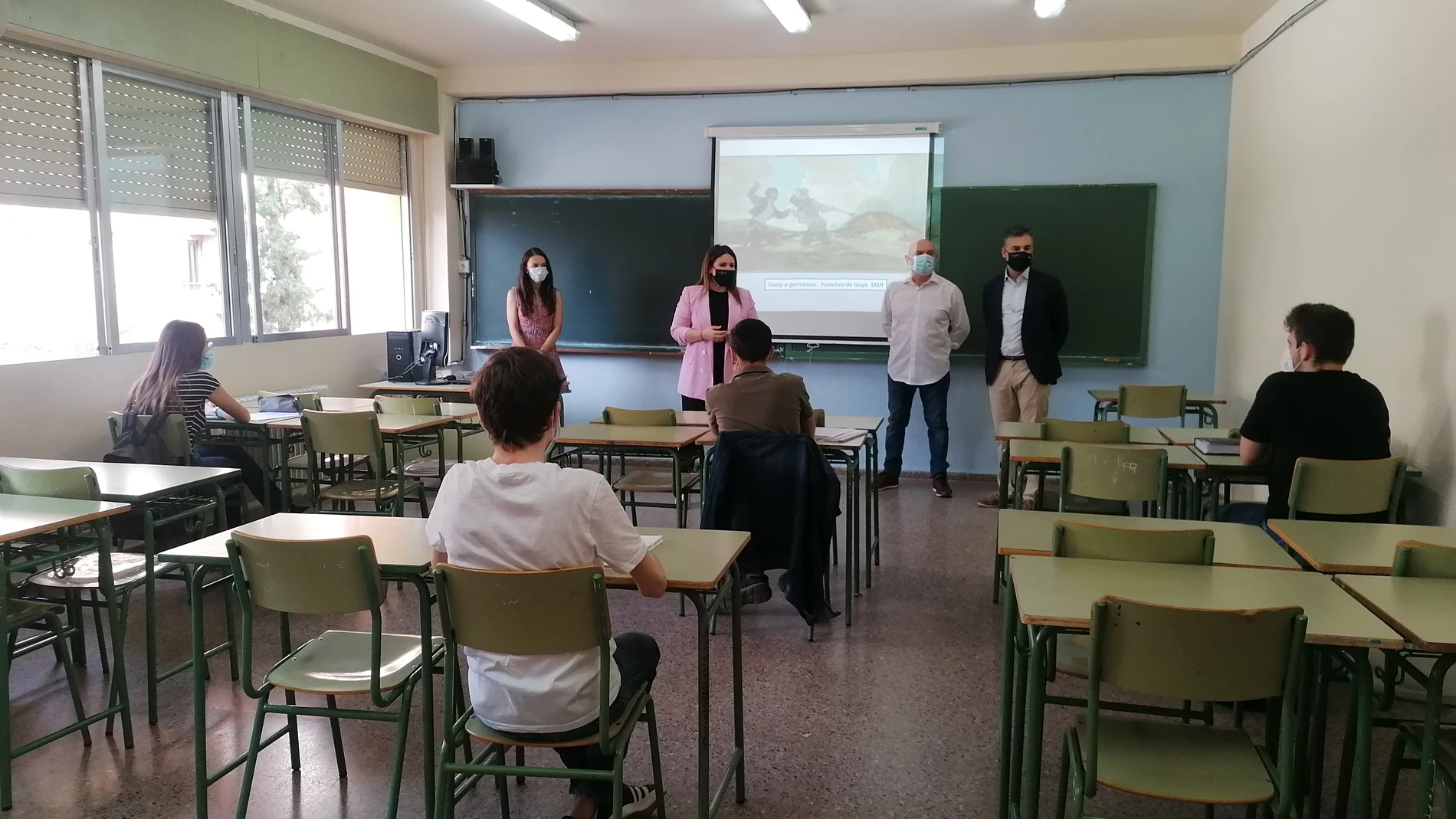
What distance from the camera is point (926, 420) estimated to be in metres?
6.22

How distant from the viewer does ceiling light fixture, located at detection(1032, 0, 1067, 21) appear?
4968 millimetres

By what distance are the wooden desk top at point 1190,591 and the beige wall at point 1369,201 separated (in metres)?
1.61

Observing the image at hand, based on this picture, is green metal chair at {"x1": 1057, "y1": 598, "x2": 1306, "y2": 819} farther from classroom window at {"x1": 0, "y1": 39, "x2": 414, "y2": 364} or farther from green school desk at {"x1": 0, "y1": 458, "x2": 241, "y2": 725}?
classroom window at {"x1": 0, "y1": 39, "x2": 414, "y2": 364}

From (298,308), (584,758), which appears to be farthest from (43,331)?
(584,758)

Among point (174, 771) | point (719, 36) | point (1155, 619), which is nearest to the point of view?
point (1155, 619)

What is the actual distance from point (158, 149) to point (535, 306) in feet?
7.22

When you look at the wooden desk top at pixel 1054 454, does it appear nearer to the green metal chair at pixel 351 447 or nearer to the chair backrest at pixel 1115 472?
the chair backrest at pixel 1115 472

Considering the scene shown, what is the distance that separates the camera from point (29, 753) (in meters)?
2.73

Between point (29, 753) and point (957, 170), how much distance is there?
228 inches

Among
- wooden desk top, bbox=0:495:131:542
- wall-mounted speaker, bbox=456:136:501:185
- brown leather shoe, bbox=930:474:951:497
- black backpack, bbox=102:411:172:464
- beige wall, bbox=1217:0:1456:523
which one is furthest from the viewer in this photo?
wall-mounted speaker, bbox=456:136:501:185

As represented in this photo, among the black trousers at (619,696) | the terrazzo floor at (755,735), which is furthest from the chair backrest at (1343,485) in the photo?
the black trousers at (619,696)

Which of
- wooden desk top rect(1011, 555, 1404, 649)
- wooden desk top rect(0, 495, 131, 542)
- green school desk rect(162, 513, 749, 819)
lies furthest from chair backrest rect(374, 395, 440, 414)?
wooden desk top rect(1011, 555, 1404, 649)

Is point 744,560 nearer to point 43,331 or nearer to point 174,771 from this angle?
point 174,771

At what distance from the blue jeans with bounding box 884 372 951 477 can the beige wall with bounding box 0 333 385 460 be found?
3876mm
